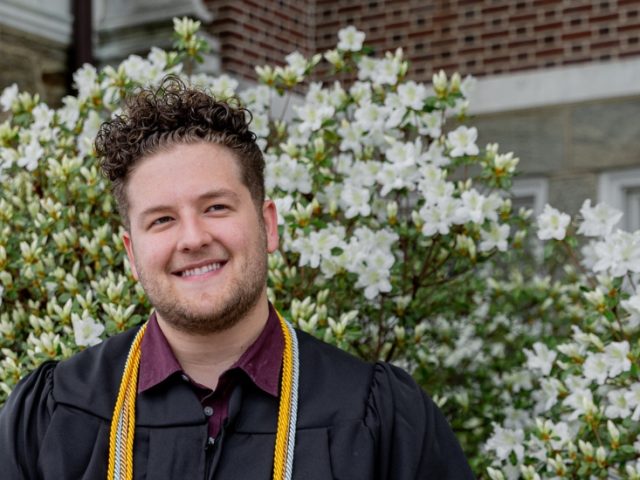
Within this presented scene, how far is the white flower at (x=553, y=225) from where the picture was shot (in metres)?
3.55

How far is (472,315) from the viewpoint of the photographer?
183 inches

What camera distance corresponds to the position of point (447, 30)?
21.6 ft

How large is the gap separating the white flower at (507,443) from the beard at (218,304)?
156cm

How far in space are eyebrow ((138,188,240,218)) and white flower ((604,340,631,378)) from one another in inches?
62.1

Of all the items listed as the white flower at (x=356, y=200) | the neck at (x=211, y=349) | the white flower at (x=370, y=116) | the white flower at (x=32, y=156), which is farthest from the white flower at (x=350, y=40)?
the neck at (x=211, y=349)

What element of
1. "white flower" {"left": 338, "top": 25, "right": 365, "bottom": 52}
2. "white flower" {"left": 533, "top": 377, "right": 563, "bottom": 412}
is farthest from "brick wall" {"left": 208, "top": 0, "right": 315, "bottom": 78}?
"white flower" {"left": 533, "top": 377, "right": 563, "bottom": 412}

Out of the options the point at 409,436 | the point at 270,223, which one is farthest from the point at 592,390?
the point at 270,223

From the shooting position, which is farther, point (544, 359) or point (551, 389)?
point (544, 359)

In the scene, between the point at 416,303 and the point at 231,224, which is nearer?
the point at 231,224

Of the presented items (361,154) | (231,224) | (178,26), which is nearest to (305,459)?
(231,224)

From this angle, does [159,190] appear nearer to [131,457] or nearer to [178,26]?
[131,457]

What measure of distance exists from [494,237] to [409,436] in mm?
1502

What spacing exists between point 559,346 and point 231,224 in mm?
1598

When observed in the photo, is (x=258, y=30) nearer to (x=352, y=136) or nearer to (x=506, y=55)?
(x=506, y=55)
